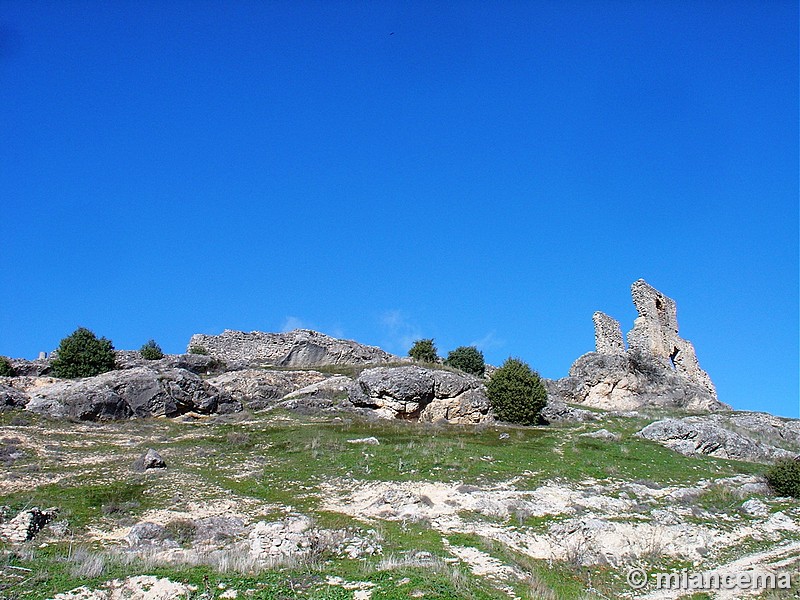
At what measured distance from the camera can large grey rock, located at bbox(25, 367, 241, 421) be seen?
32156mm

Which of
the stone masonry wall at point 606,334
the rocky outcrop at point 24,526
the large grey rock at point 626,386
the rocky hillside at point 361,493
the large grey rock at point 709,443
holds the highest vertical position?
the stone masonry wall at point 606,334

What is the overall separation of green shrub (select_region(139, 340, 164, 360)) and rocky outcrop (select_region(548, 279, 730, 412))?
30848 millimetres

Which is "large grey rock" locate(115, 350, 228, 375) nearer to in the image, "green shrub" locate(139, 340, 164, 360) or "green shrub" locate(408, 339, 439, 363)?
"green shrub" locate(139, 340, 164, 360)

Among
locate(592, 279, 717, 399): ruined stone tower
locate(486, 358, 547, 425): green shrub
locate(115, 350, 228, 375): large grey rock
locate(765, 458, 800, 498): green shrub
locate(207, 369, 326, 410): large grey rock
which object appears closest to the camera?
locate(765, 458, 800, 498): green shrub

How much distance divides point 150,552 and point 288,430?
53.4ft

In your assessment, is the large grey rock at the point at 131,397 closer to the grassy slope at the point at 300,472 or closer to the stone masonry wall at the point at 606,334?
the grassy slope at the point at 300,472

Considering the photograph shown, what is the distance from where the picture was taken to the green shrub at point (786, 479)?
2139cm

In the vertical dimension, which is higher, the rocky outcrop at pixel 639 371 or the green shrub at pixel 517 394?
the rocky outcrop at pixel 639 371

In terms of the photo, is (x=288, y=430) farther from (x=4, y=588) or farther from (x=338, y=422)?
(x=4, y=588)

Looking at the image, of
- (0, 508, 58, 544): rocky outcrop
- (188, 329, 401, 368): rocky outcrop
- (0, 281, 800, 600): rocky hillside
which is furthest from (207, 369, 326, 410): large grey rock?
(0, 508, 58, 544): rocky outcrop

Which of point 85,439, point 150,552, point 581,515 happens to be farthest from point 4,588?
point 85,439

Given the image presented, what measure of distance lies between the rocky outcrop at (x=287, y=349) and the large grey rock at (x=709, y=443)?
25335mm

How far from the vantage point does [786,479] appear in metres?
21.6

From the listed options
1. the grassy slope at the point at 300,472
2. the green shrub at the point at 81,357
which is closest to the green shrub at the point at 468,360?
the grassy slope at the point at 300,472
